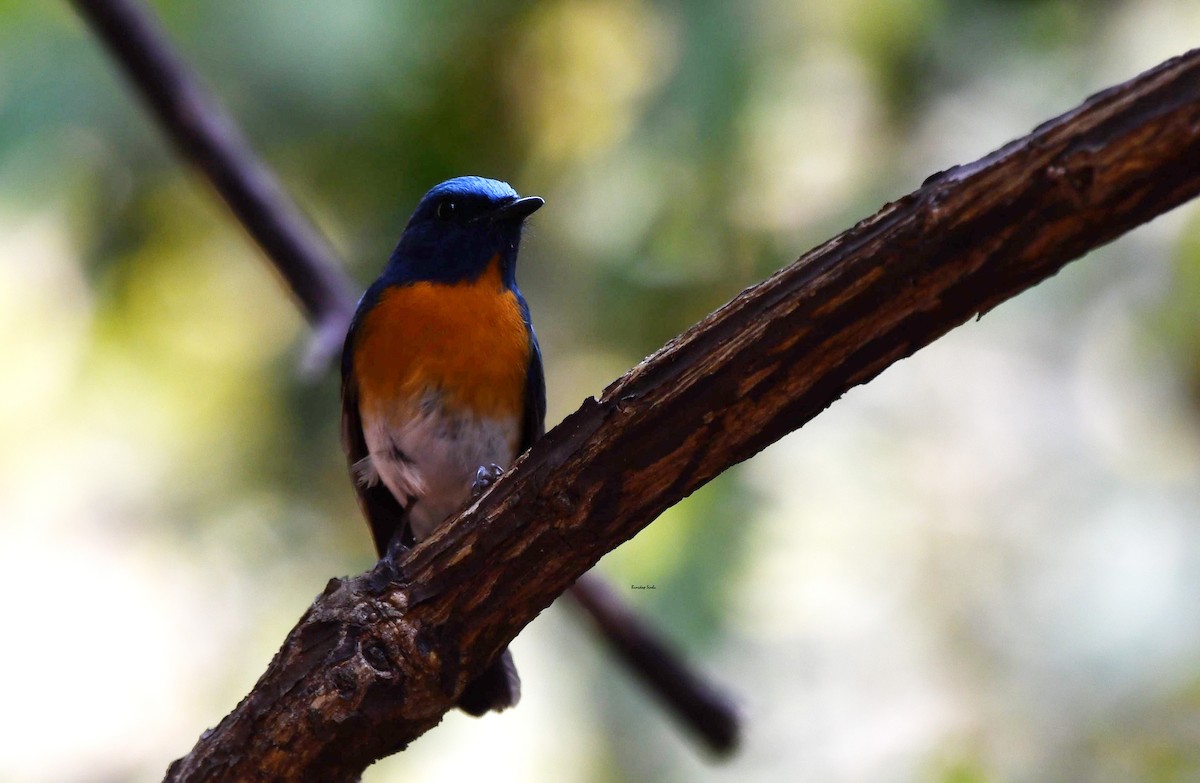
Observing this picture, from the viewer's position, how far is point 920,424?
6.07 m

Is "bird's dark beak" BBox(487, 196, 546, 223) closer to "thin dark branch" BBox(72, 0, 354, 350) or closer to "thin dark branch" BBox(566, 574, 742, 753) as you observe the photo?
"thin dark branch" BBox(72, 0, 354, 350)

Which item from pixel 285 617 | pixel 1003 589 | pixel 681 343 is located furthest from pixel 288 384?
pixel 681 343

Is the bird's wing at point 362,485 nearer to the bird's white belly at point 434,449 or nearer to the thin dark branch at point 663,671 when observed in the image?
the bird's white belly at point 434,449

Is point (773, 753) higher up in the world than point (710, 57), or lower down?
lower down

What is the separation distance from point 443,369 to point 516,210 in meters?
0.71

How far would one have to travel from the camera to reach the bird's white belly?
4.38 metres

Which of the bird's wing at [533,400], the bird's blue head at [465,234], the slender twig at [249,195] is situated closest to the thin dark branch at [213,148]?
the slender twig at [249,195]

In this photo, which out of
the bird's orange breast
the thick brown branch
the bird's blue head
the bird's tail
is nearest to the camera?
the thick brown branch

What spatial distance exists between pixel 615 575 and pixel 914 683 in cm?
147

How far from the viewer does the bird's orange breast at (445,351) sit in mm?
4375

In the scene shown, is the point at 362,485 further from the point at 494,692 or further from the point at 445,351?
the point at 494,692

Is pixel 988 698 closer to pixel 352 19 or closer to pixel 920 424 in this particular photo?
pixel 920 424

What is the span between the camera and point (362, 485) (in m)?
4.62

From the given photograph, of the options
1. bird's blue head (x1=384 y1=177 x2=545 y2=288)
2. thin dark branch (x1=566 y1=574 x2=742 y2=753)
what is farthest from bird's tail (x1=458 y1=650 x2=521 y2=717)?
bird's blue head (x1=384 y1=177 x2=545 y2=288)
